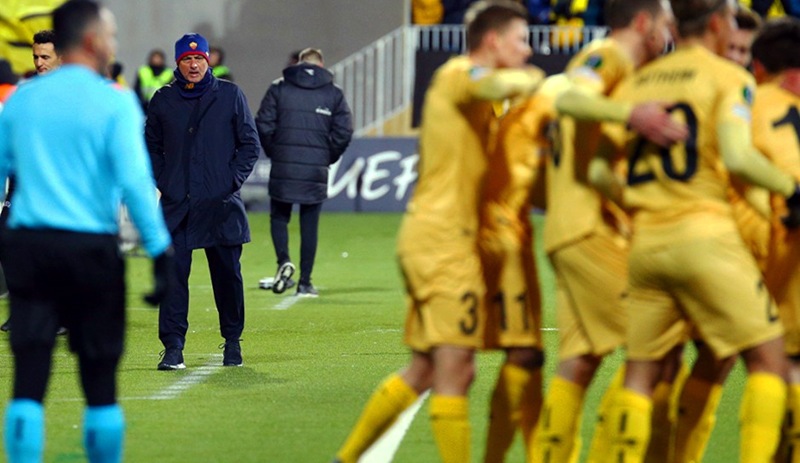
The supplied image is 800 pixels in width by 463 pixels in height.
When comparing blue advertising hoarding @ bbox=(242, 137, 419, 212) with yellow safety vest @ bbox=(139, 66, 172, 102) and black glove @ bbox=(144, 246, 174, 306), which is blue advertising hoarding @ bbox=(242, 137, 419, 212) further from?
black glove @ bbox=(144, 246, 174, 306)

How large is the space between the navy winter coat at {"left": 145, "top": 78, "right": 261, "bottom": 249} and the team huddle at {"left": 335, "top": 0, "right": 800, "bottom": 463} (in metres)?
4.04

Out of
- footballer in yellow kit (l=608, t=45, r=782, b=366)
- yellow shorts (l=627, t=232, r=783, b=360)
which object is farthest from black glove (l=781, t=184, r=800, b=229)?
yellow shorts (l=627, t=232, r=783, b=360)

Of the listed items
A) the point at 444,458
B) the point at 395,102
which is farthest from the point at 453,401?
the point at 395,102

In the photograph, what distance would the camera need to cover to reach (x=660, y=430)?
6758 millimetres

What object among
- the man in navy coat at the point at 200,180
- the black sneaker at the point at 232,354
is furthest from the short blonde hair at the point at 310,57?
the black sneaker at the point at 232,354

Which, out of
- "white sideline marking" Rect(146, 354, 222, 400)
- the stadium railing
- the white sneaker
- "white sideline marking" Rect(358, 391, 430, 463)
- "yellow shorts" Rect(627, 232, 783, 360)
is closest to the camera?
"yellow shorts" Rect(627, 232, 783, 360)

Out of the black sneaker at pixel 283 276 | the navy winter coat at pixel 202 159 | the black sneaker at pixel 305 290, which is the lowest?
the black sneaker at pixel 305 290

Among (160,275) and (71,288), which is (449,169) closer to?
(160,275)

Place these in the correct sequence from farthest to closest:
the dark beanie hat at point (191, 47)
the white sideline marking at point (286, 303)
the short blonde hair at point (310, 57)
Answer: the short blonde hair at point (310, 57) < the white sideline marking at point (286, 303) < the dark beanie hat at point (191, 47)

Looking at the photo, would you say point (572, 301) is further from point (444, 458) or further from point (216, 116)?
point (216, 116)

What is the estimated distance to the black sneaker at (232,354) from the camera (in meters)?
10.7

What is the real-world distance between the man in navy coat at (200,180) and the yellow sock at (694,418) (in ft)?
14.1

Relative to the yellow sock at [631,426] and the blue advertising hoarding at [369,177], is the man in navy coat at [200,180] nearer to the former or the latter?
the yellow sock at [631,426]

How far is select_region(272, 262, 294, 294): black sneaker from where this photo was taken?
1468 centimetres
